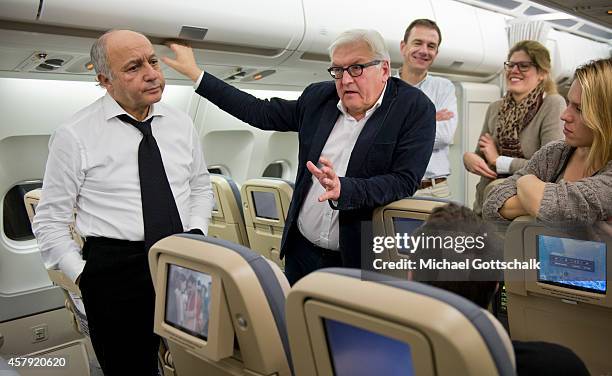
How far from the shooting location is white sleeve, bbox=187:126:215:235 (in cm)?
261

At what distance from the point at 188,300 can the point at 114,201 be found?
898mm

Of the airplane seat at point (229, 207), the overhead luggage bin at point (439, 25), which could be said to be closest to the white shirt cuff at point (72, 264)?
the airplane seat at point (229, 207)

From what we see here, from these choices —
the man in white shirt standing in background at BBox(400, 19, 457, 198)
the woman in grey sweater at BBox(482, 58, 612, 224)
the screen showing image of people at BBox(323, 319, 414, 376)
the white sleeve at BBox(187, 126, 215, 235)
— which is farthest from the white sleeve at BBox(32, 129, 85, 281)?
the man in white shirt standing in background at BBox(400, 19, 457, 198)

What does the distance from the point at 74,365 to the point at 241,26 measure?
2.58 meters

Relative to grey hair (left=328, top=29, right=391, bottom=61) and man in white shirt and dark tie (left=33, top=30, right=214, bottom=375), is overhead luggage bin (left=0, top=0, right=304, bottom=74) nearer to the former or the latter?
man in white shirt and dark tie (left=33, top=30, right=214, bottom=375)

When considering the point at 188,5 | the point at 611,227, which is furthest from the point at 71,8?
the point at 611,227

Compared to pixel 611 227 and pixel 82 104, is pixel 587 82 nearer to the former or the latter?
pixel 611 227

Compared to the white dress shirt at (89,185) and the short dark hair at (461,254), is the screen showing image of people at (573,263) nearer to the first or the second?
the short dark hair at (461,254)

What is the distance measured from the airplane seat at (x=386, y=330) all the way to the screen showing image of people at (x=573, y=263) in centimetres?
93

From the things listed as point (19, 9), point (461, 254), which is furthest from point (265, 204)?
point (461, 254)

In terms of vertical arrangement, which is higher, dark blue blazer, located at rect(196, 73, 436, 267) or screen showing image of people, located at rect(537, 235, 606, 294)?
dark blue blazer, located at rect(196, 73, 436, 267)

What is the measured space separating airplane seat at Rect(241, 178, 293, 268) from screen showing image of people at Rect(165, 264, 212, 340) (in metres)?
1.74

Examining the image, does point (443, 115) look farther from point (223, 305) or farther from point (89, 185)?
point (223, 305)

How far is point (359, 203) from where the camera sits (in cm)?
227
